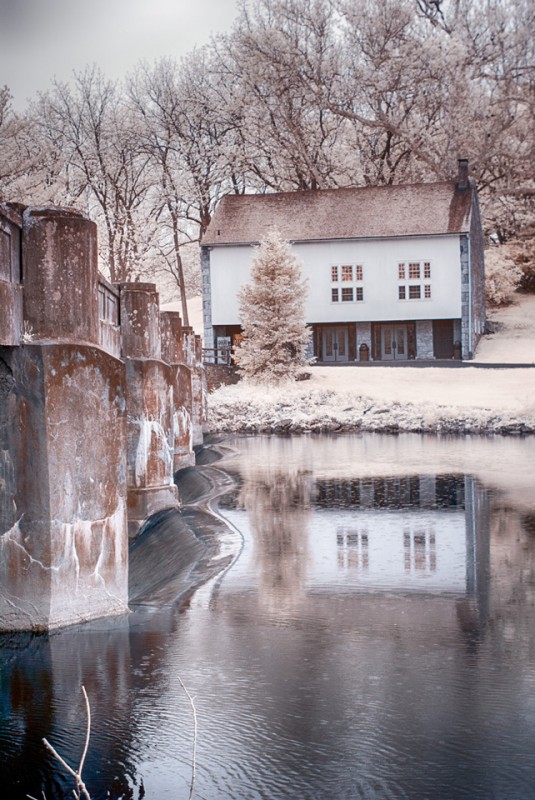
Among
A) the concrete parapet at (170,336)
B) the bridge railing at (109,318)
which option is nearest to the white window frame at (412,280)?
the concrete parapet at (170,336)

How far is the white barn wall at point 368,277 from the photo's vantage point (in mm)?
54344

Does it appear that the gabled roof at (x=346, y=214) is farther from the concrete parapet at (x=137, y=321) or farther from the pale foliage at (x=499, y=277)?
the concrete parapet at (x=137, y=321)

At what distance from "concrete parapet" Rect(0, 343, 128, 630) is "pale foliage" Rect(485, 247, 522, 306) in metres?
57.0

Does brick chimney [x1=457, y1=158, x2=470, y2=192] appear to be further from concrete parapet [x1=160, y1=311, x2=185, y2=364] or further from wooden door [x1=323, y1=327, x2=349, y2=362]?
concrete parapet [x1=160, y1=311, x2=185, y2=364]

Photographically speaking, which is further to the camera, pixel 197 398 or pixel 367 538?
pixel 197 398

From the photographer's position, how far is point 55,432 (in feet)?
30.0

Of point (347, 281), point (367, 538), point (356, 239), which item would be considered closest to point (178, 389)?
point (367, 538)

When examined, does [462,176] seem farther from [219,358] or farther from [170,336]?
[170,336]

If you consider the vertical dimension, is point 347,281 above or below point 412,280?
above

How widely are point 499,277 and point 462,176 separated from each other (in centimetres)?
979

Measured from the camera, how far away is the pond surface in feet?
21.4

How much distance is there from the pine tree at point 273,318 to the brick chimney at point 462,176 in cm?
1440

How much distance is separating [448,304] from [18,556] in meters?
46.9

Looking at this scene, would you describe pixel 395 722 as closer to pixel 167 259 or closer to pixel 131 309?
pixel 131 309
